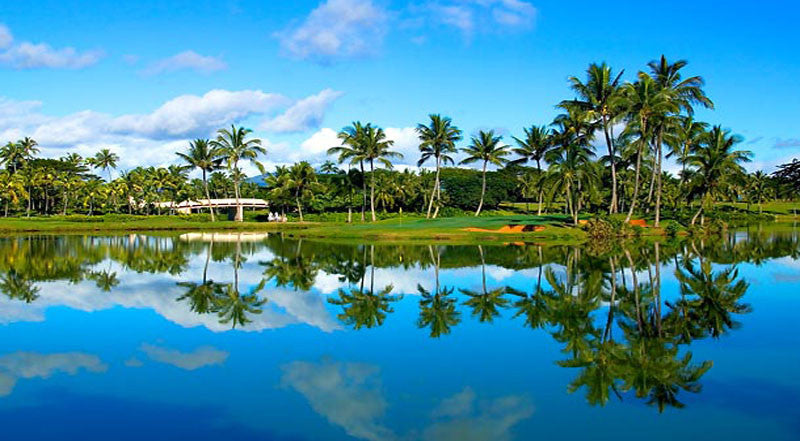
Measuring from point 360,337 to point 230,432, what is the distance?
620 centimetres

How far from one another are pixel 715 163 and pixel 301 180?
158 ft

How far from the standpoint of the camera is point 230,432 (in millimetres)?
8828

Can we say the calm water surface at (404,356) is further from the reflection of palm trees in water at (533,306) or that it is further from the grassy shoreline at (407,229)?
the grassy shoreline at (407,229)

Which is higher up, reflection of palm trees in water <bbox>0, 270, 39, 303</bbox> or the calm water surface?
the calm water surface

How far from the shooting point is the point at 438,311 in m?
18.2

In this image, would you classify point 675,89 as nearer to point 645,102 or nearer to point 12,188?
point 645,102

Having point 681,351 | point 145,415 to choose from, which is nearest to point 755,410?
point 681,351

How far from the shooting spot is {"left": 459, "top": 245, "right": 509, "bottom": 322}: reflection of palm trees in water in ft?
58.2

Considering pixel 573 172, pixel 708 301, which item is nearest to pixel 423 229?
pixel 573 172

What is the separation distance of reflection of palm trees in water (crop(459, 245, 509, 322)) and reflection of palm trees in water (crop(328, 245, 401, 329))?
7.74 feet

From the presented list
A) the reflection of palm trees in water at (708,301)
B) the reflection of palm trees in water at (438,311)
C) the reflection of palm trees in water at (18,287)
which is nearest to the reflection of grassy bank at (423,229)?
the reflection of palm trees in water at (708,301)

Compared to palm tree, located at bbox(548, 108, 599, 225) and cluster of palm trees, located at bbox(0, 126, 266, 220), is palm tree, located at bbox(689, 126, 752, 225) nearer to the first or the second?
palm tree, located at bbox(548, 108, 599, 225)

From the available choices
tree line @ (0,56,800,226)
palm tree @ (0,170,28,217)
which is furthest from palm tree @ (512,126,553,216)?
palm tree @ (0,170,28,217)

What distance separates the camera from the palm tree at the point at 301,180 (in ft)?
276
